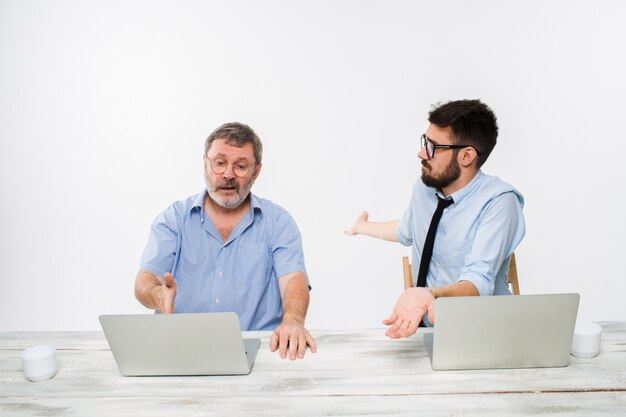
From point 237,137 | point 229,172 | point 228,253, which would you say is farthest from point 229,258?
point 237,137

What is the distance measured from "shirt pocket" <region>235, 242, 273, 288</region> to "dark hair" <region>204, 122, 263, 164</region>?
36cm

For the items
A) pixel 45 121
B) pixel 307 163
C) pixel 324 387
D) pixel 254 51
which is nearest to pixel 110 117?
pixel 45 121

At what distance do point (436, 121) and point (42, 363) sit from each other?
4.79ft

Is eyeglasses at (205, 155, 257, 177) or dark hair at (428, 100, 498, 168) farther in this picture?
eyeglasses at (205, 155, 257, 177)

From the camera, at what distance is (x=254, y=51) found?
8.87 ft

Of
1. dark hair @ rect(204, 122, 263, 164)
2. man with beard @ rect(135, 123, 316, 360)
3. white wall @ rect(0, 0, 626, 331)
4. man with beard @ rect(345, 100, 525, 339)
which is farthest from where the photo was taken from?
white wall @ rect(0, 0, 626, 331)

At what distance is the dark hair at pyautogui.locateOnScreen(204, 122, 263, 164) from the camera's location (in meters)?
2.24

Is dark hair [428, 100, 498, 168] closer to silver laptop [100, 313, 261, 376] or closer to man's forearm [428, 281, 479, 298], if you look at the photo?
man's forearm [428, 281, 479, 298]

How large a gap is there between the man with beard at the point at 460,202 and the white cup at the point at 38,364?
115 centimetres

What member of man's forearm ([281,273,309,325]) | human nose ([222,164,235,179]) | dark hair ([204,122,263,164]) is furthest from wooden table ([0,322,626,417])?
dark hair ([204,122,263,164])

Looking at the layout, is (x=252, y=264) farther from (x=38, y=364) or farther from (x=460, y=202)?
(x=38, y=364)

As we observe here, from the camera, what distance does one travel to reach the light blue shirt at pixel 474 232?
1.78 metres

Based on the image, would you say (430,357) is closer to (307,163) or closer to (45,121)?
(307,163)

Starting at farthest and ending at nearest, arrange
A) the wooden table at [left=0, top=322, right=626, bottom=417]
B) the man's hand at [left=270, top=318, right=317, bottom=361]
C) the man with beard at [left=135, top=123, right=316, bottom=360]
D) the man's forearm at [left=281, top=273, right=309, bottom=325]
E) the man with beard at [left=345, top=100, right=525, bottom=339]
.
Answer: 1. the man with beard at [left=135, top=123, right=316, bottom=360]
2. the man with beard at [left=345, top=100, right=525, bottom=339]
3. the man's forearm at [left=281, top=273, right=309, bottom=325]
4. the man's hand at [left=270, top=318, right=317, bottom=361]
5. the wooden table at [left=0, top=322, right=626, bottom=417]
